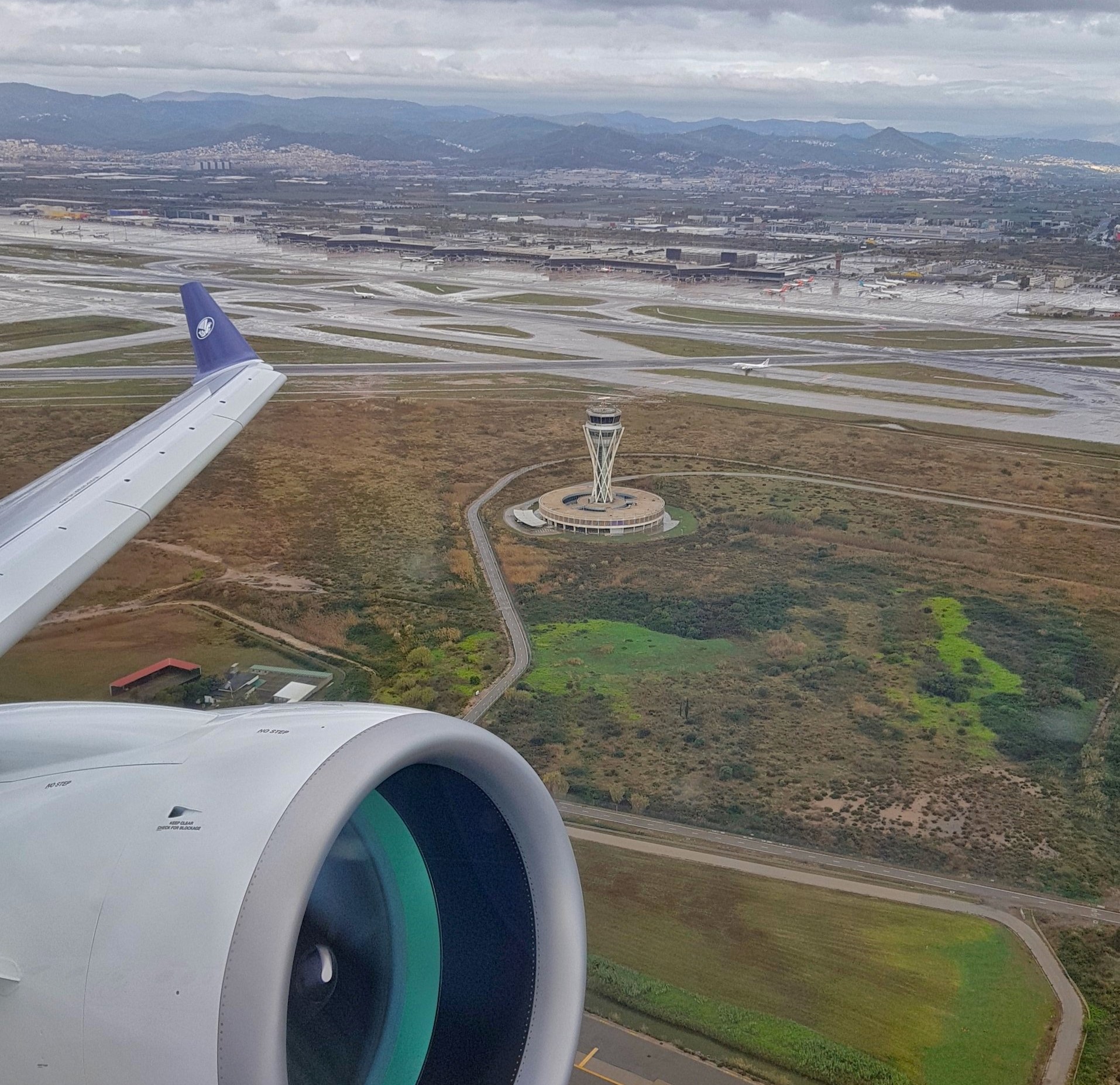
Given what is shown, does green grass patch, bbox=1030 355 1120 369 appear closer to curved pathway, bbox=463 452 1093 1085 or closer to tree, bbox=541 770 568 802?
curved pathway, bbox=463 452 1093 1085

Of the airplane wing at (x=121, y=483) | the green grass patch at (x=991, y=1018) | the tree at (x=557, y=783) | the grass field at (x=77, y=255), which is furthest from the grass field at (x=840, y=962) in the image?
the grass field at (x=77, y=255)

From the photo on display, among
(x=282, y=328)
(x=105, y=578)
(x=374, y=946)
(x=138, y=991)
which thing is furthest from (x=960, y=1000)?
(x=282, y=328)

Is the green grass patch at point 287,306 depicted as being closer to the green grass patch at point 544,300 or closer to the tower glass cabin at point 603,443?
the green grass patch at point 544,300

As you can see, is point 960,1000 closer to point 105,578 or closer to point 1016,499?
point 105,578

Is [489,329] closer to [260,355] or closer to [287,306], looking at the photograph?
[287,306]

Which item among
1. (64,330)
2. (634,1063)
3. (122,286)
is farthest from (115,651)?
(122,286)

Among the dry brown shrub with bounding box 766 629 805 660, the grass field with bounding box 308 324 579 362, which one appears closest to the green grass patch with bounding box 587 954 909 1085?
the dry brown shrub with bounding box 766 629 805 660
